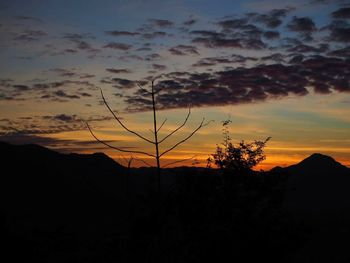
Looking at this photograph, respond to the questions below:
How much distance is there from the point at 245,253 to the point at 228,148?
1685 cm

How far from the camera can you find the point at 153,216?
8.12 m

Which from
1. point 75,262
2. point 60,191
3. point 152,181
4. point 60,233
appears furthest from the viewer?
point 60,191

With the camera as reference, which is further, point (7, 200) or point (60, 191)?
point (60, 191)

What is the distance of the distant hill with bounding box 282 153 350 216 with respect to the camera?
12081 cm

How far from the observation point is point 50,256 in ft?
113

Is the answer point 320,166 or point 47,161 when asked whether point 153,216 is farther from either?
point 320,166

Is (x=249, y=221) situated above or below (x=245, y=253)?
above

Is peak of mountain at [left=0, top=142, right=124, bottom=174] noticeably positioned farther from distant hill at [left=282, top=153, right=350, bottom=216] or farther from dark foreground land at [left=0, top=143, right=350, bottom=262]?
distant hill at [left=282, top=153, right=350, bottom=216]

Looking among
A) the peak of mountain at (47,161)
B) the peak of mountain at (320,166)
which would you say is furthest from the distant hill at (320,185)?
the peak of mountain at (47,161)

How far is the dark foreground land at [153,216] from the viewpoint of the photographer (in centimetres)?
873

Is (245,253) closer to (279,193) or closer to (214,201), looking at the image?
(214,201)

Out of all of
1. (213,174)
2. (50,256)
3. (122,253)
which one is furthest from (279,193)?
(122,253)

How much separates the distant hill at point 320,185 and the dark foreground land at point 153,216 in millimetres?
899

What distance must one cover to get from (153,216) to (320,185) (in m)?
146
